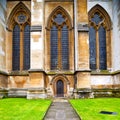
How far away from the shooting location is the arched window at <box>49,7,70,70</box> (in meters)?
24.2

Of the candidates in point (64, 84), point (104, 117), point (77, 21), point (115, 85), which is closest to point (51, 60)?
point (64, 84)

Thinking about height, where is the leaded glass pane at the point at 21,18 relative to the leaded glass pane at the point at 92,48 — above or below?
above

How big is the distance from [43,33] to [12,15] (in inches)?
166

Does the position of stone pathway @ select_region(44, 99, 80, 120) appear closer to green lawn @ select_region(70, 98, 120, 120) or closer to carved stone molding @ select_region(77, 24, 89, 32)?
green lawn @ select_region(70, 98, 120, 120)

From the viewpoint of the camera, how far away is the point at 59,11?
24.6m

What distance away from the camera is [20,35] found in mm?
24875

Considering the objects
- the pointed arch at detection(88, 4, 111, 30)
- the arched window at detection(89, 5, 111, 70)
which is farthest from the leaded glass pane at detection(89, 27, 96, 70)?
the pointed arch at detection(88, 4, 111, 30)

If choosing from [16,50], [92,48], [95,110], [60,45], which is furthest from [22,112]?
[92,48]

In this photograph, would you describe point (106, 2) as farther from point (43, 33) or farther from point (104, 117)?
point (104, 117)

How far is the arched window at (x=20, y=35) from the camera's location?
24547mm

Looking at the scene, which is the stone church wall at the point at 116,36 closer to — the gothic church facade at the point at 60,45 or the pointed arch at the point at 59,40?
the gothic church facade at the point at 60,45

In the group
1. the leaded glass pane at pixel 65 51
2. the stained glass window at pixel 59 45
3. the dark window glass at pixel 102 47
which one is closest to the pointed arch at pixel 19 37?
A: the stained glass window at pixel 59 45

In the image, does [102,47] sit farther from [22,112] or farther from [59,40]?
[22,112]

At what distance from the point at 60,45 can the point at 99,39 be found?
376cm
